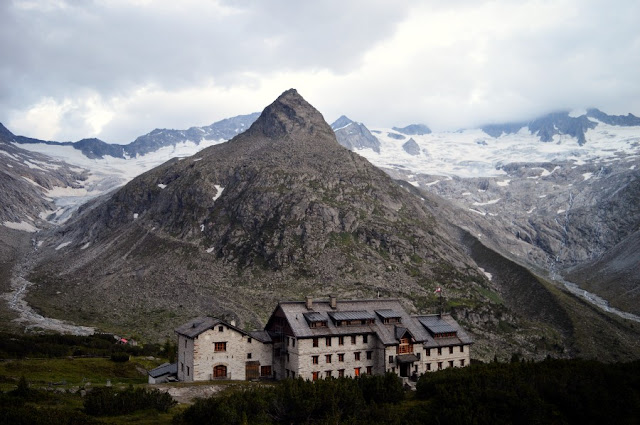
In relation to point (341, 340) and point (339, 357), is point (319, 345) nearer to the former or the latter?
point (341, 340)

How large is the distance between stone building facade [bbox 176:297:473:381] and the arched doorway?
0.41 ft

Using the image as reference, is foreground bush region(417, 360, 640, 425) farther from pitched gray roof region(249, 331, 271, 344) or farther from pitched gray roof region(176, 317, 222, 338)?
pitched gray roof region(176, 317, 222, 338)

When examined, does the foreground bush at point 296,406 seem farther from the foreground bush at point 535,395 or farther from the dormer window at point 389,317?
the dormer window at point 389,317

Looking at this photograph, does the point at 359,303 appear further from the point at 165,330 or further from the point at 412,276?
the point at 412,276

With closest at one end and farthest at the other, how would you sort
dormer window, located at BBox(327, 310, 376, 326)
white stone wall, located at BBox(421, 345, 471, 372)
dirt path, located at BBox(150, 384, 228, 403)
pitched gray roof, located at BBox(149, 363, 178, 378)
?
dirt path, located at BBox(150, 384, 228, 403), pitched gray roof, located at BBox(149, 363, 178, 378), dormer window, located at BBox(327, 310, 376, 326), white stone wall, located at BBox(421, 345, 471, 372)

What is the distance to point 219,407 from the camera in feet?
153

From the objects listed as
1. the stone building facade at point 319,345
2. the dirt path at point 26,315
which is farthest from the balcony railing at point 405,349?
the dirt path at point 26,315

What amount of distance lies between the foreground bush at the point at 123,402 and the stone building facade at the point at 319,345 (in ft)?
45.3

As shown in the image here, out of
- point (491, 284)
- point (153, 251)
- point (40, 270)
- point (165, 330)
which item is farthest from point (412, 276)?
point (40, 270)

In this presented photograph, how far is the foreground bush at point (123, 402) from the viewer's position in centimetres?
4834

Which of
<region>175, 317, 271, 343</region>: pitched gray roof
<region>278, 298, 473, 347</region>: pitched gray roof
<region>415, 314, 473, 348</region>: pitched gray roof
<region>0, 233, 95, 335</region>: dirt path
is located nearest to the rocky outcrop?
<region>0, 233, 95, 335</region>: dirt path

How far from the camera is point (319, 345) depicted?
70188mm

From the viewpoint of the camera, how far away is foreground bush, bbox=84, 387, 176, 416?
48344mm

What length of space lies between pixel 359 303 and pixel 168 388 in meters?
30.2
